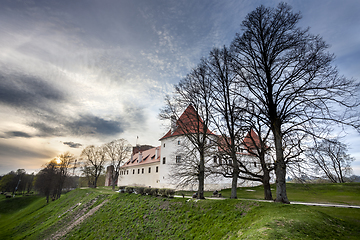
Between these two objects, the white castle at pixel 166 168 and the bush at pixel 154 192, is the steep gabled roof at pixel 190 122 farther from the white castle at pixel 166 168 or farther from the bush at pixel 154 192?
the bush at pixel 154 192

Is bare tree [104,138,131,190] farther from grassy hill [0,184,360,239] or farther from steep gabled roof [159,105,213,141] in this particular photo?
steep gabled roof [159,105,213,141]

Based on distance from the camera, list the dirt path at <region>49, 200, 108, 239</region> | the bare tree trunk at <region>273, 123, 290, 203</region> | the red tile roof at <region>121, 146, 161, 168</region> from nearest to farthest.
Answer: the bare tree trunk at <region>273, 123, 290, 203</region> < the dirt path at <region>49, 200, 108, 239</region> < the red tile roof at <region>121, 146, 161, 168</region>

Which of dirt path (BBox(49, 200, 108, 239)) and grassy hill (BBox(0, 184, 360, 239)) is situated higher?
grassy hill (BBox(0, 184, 360, 239))

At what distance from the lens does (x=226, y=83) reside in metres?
15.2

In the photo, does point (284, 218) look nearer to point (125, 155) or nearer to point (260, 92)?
point (260, 92)

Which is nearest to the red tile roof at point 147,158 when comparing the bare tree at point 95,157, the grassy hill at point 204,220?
the bare tree at point 95,157

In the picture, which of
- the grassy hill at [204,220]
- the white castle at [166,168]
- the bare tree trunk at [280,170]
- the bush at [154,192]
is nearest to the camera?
the grassy hill at [204,220]

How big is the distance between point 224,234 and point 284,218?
2.96 meters

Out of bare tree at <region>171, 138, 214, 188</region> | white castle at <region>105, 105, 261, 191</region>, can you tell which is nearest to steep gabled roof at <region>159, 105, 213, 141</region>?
bare tree at <region>171, 138, 214, 188</region>

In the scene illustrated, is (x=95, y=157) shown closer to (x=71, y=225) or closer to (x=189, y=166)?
(x=71, y=225)

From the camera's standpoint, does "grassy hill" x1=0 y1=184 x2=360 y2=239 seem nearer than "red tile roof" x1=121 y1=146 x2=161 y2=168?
Yes

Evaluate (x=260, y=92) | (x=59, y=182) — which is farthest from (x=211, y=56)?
(x=59, y=182)

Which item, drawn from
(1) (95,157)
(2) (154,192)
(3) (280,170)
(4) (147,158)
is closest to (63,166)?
(1) (95,157)

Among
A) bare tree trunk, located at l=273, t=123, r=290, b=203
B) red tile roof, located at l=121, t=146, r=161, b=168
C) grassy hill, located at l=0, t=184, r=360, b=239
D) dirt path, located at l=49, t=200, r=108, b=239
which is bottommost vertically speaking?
dirt path, located at l=49, t=200, r=108, b=239
